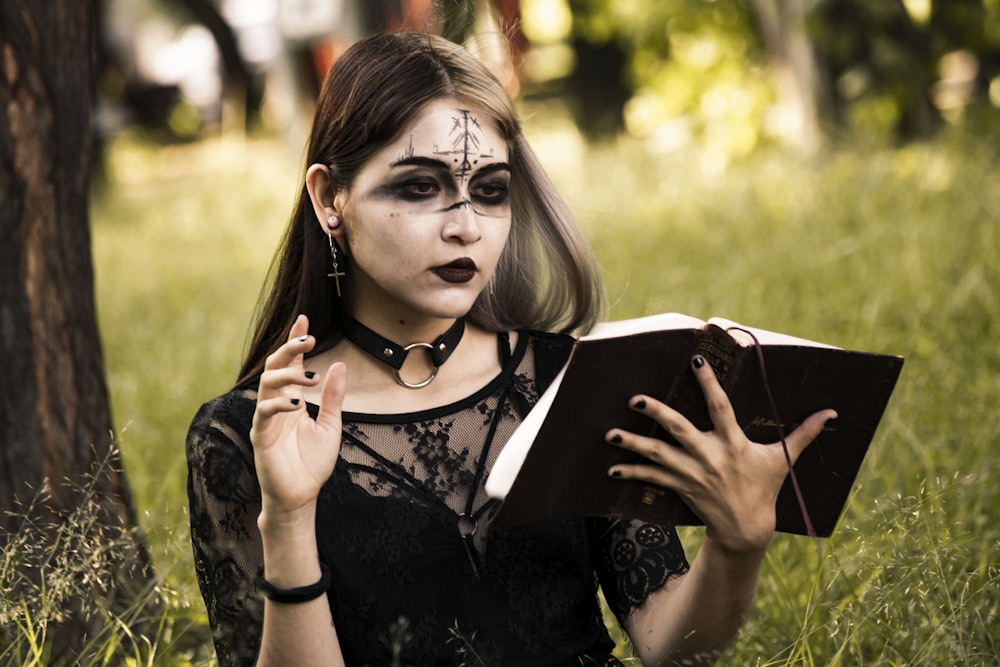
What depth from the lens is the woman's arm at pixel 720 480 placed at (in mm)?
1773

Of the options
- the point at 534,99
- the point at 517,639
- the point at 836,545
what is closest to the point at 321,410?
the point at 517,639

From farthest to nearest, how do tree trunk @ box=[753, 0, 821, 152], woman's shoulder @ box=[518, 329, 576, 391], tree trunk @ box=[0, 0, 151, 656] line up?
1. tree trunk @ box=[753, 0, 821, 152]
2. tree trunk @ box=[0, 0, 151, 656]
3. woman's shoulder @ box=[518, 329, 576, 391]

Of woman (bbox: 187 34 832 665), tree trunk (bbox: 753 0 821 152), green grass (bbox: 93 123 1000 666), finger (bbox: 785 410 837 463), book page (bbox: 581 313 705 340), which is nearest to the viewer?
book page (bbox: 581 313 705 340)

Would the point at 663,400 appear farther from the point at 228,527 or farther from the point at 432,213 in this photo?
the point at 228,527

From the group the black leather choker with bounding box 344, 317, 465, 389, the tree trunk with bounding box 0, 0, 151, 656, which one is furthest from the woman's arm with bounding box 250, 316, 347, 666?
the tree trunk with bounding box 0, 0, 151, 656

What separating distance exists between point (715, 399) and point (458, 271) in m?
0.54

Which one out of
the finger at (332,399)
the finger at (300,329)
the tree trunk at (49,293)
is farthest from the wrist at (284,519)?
the tree trunk at (49,293)

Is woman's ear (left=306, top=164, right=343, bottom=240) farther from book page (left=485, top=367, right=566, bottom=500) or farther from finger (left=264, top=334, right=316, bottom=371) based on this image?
book page (left=485, top=367, right=566, bottom=500)

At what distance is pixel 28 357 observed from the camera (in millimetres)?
2936

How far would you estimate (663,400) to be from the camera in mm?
1802

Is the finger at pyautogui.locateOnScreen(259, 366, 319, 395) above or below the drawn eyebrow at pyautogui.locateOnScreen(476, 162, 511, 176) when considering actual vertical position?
below

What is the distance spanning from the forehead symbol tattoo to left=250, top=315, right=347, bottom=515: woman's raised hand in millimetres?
467

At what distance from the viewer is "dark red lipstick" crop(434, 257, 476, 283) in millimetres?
2088

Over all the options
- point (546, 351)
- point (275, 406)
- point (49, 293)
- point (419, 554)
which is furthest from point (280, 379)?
point (49, 293)
